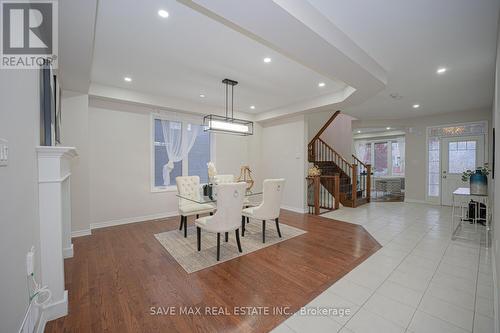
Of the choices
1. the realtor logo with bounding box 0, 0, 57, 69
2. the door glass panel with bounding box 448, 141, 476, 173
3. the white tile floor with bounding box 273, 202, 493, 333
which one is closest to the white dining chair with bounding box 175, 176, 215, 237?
the white tile floor with bounding box 273, 202, 493, 333

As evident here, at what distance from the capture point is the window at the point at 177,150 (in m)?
4.94

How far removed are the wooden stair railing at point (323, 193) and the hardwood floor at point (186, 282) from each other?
1752 mm

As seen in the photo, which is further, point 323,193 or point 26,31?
point 323,193

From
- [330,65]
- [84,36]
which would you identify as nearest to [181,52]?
[84,36]

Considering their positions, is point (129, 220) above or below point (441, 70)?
below

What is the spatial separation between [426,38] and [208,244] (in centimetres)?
397

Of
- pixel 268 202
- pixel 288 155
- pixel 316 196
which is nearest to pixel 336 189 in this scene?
pixel 316 196

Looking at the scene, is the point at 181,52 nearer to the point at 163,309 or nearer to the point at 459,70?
the point at 163,309

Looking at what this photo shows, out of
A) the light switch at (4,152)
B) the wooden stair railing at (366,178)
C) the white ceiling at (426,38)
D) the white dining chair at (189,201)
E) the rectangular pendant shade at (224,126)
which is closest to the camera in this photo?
the light switch at (4,152)

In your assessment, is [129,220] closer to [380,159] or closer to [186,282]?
[186,282]

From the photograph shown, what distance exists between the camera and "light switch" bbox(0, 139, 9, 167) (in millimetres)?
953

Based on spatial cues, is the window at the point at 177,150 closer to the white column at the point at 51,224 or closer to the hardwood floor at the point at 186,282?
the hardwood floor at the point at 186,282

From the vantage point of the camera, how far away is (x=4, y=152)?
99cm

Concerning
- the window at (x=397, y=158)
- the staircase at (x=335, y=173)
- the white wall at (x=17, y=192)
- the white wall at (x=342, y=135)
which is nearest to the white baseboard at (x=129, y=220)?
the white wall at (x=17, y=192)
